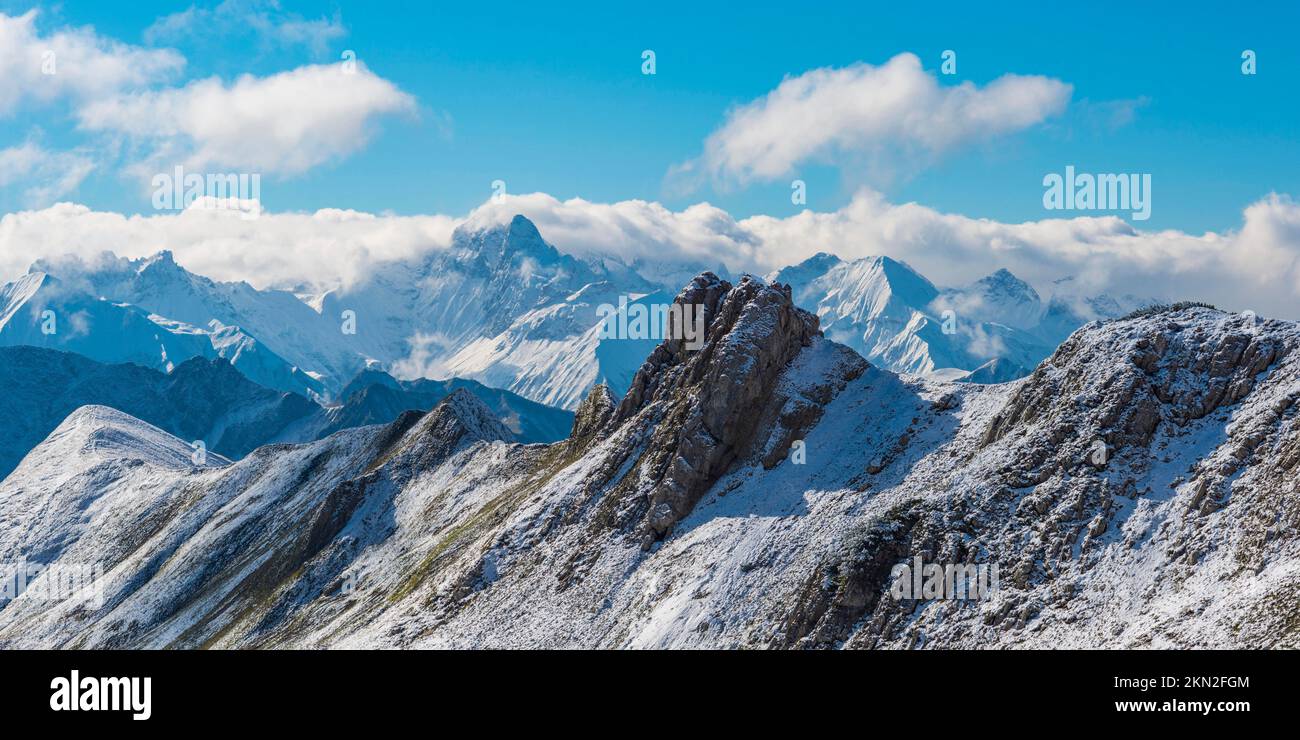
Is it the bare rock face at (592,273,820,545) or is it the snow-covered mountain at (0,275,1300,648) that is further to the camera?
the bare rock face at (592,273,820,545)

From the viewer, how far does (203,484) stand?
188250 millimetres

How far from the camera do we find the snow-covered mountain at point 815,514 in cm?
7150

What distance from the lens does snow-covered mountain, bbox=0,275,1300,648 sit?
71.5 m

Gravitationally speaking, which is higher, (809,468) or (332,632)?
(809,468)

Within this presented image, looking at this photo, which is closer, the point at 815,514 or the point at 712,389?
the point at 815,514

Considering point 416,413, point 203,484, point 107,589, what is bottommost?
point 107,589

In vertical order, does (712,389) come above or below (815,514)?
above

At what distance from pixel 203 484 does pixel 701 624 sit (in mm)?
128091

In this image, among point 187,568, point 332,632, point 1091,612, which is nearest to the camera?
point 1091,612

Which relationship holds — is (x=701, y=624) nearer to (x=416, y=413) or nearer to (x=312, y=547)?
(x=312, y=547)

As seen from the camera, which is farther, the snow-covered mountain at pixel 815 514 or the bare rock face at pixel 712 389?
the bare rock face at pixel 712 389

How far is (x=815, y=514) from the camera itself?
92812 mm

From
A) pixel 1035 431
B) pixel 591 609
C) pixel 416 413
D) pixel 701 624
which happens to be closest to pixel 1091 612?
pixel 1035 431

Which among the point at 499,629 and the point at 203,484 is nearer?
Result: the point at 499,629
